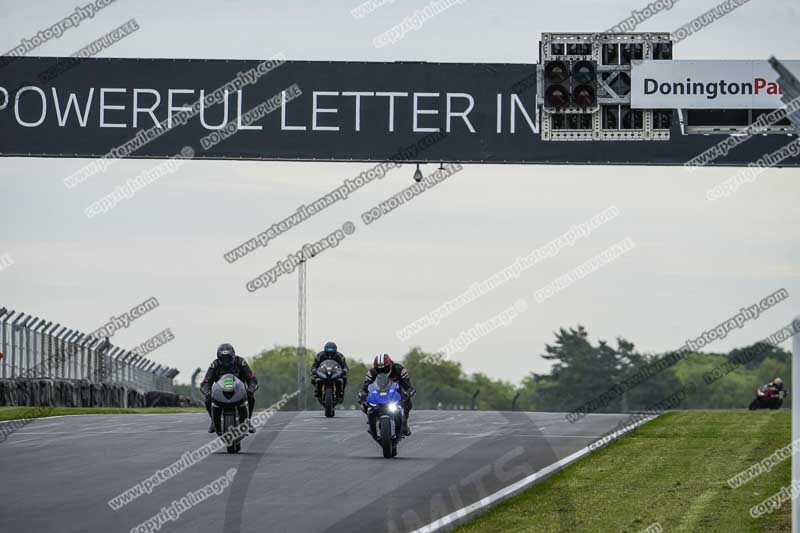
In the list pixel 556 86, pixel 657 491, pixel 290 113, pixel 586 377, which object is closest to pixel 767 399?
pixel 290 113

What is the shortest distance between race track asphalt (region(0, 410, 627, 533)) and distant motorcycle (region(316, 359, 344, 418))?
0.96 m

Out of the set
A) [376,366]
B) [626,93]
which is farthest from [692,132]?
[376,366]

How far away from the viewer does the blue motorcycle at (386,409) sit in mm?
18594

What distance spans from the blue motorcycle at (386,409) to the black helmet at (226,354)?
191 centimetres

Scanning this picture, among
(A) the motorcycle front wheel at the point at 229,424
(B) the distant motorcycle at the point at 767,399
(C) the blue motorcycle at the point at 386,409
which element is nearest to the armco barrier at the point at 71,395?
(A) the motorcycle front wheel at the point at 229,424

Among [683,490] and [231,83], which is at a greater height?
[231,83]

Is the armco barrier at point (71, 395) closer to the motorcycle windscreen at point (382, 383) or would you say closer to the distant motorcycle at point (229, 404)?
the distant motorcycle at point (229, 404)

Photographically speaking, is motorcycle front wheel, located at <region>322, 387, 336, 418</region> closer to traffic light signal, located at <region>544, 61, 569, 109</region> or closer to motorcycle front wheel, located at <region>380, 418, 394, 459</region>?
motorcycle front wheel, located at <region>380, 418, 394, 459</region>

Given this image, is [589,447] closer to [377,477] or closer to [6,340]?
[377,477]

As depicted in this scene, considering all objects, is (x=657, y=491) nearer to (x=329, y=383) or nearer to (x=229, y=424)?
(x=229, y=424)

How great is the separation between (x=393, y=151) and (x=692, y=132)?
220 inches

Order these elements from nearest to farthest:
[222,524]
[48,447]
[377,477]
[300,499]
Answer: [222,524] < [300,499] < [377,477] < [48,447]

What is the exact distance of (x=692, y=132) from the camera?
24.2m

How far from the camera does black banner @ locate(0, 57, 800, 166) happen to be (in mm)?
26234
